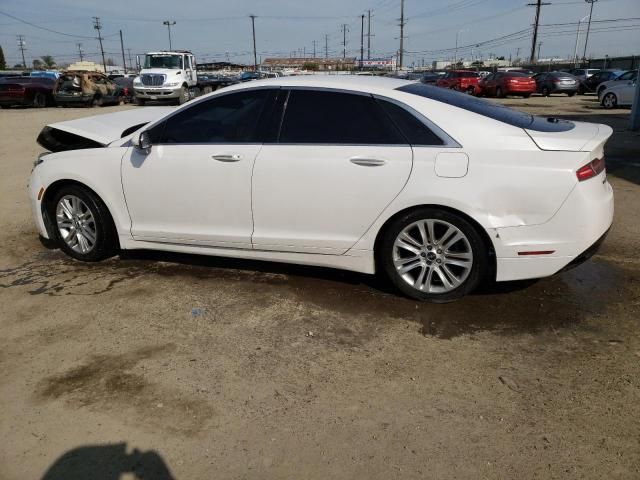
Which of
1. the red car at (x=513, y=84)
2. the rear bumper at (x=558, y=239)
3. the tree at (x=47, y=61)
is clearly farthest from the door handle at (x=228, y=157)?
the tree at (x=47, y=61)

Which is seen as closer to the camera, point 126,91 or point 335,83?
point 335,83

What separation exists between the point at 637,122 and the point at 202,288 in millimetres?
13855

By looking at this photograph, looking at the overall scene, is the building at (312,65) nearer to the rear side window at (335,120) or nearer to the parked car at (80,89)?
the parked car at (80,89)

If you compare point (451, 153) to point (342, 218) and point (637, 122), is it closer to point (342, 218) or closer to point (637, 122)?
point (342, 218)

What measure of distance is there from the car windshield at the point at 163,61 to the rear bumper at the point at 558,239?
25905mm

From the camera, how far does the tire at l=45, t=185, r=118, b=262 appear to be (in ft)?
15.8

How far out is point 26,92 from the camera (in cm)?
2558

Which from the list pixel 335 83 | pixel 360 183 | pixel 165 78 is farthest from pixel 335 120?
pixel 165 78

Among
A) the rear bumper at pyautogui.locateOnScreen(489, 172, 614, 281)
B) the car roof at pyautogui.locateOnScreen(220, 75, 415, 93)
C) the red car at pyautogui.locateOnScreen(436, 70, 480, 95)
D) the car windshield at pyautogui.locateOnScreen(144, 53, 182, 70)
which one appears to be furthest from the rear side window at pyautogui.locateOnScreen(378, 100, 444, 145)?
the red car at pyautogui.locateOnScreen(436, 70, 480, 95)

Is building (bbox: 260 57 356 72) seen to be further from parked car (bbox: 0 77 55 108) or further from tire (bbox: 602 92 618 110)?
tire (bbox: 602 92 618 110)

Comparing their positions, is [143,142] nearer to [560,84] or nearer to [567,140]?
[567,140]

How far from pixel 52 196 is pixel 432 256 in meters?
3.51

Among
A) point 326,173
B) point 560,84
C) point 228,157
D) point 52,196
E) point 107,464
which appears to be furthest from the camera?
point 560,84

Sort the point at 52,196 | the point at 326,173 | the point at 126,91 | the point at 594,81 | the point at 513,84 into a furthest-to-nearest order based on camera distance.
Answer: the point at 594,81, the point at 126,91, the point at 513,84, the point at 52,196, the point at 326,173
